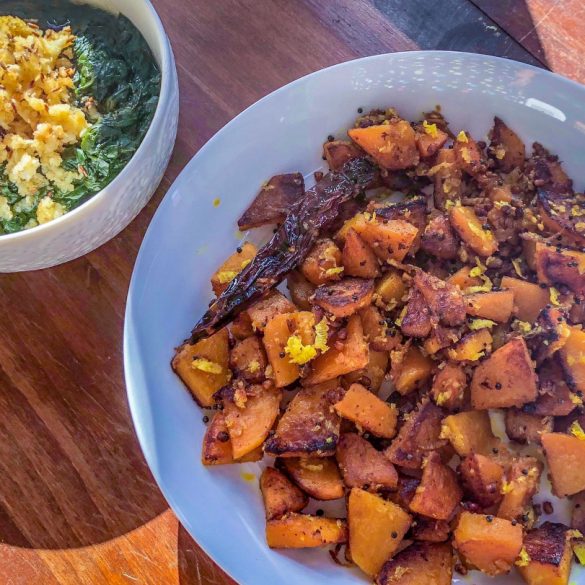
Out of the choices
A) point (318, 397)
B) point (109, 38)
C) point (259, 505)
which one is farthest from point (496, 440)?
point (109, 38)

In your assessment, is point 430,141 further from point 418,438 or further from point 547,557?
point 547,557

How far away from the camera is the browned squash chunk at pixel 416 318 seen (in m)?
1.19

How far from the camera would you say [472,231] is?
48.1 inches

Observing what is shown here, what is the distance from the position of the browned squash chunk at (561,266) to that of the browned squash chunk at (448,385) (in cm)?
24

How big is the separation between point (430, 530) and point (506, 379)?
0.31 m

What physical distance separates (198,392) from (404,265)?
463 mm

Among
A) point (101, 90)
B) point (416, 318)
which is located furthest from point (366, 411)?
point (101, 90)

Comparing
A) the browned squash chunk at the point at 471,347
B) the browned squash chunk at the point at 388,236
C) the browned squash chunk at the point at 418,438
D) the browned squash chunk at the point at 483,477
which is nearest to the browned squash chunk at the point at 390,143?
the browned squash chunk at the point at 388,236

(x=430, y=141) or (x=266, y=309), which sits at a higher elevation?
(x=430, y=141)

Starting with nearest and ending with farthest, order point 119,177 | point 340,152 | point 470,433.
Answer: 1. point 119,177
2. point 470,433
3. point 340,152

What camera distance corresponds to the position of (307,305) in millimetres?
1257

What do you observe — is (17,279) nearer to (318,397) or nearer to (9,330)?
(9,330)

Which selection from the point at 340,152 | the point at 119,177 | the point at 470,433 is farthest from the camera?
the point at 340,152

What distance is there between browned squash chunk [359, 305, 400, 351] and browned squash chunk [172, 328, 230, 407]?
28cm
